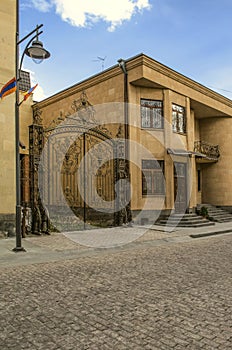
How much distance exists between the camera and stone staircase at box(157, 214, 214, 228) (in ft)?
51.7

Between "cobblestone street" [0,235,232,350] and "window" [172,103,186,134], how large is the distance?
11248mm

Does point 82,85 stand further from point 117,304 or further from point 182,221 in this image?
point 117,304

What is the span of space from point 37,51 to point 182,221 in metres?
10.5

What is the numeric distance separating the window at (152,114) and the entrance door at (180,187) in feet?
8.01

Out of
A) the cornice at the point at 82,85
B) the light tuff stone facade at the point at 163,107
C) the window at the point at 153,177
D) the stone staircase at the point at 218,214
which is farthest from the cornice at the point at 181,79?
the stone staircase at the point at 218,214

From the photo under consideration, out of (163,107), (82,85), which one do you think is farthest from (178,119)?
(82,85)

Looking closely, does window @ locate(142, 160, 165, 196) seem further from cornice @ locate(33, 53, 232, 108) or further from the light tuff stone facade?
cornice @ locate(33, 53, 232, 108)

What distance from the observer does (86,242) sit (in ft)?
35.4

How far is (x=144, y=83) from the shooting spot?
16.5 metres

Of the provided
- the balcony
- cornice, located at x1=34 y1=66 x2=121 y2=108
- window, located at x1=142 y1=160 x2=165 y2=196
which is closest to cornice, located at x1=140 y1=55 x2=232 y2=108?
cornice, located at x1=34 y1=66 x2=121 y2=108

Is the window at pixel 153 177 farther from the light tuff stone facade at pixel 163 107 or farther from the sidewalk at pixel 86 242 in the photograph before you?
the sidewalk at pixel 86 242

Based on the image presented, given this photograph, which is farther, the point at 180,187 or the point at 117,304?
the point at 180,187

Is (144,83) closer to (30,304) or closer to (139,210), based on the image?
(139,210)

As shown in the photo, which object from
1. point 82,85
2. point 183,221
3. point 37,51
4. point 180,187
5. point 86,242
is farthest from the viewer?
point 82,85
